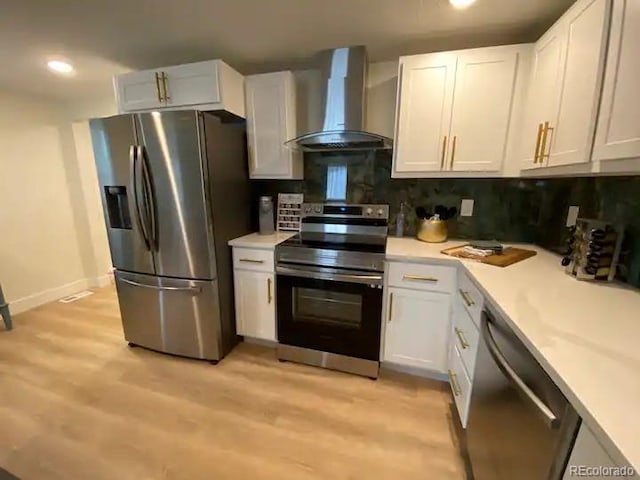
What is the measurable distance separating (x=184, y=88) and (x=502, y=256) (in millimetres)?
2451

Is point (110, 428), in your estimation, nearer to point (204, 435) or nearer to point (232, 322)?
point (204, 435)

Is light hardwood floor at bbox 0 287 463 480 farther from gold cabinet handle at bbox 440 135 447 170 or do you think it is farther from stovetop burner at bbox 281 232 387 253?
gold cabinet handle at bbox 440 135 447 170

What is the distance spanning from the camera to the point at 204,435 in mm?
1607

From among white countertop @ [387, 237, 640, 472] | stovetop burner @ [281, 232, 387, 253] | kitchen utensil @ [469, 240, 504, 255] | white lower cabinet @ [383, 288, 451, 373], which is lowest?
white lower cabinet @ [383, 288, 451, 373]

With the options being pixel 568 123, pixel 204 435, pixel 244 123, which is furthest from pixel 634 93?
pixel 204 435

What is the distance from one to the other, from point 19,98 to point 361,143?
3.52 metres

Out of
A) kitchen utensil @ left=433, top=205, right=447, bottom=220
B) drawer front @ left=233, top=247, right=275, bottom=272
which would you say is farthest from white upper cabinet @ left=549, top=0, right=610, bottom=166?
drawer front @ left=233, top=247, right=275, bottom=272

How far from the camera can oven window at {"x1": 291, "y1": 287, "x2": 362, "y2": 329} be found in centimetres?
198

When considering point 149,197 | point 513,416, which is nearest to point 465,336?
point 513,416

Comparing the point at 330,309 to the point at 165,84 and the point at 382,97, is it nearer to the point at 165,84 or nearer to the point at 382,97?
the point at 382,97

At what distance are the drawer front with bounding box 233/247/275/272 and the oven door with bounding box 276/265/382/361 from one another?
0.12 meters

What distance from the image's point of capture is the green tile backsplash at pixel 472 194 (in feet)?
6.23

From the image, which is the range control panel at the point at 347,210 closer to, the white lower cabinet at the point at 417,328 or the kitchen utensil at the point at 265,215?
the kitchen utensil at the point at 265,215

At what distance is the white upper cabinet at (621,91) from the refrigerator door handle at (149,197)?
2.42m
